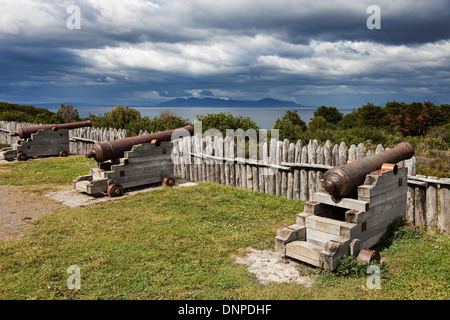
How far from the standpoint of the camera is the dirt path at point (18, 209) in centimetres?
713

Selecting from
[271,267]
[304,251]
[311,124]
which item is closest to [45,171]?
[271,267]

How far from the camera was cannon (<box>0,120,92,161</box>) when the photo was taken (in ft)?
56.2

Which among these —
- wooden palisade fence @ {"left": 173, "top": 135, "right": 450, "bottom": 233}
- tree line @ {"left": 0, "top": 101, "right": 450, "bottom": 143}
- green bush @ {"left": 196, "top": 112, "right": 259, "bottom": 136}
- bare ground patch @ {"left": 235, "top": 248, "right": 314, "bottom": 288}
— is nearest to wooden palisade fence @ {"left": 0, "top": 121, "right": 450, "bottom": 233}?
wooden palisade fence @ {"left": 173, "top": 135, "right": 450, "bottom": 233}

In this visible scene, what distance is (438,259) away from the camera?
17.3 ft

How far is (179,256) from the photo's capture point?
5.68 metres

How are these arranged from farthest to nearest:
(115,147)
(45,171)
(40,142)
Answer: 1. (40,142)
2. (45,171)
3. (115,147)

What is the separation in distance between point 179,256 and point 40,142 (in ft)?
49.8

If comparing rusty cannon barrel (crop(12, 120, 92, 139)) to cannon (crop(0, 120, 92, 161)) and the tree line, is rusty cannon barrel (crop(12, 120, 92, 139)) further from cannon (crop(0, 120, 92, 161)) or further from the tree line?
the tree line

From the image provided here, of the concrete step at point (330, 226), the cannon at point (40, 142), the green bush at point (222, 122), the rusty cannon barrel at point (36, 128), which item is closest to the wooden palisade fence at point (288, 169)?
the concrete step at point (330, 226)

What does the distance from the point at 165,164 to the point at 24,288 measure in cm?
701

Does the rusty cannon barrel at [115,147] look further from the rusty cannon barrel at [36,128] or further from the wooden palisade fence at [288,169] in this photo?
the rusty cannon barrel at [36,128]

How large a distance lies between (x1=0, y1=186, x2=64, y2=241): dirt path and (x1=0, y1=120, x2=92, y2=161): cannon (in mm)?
6990

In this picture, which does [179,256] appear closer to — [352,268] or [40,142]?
[352,268]
